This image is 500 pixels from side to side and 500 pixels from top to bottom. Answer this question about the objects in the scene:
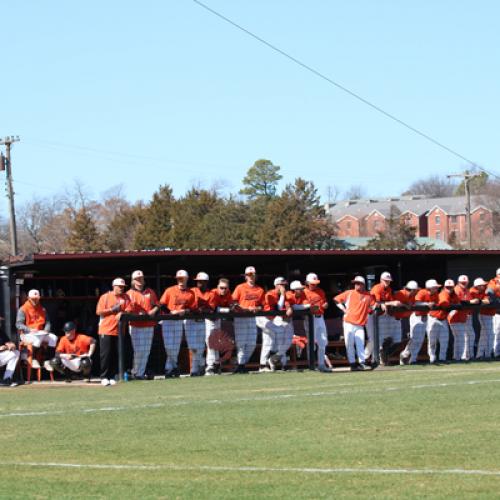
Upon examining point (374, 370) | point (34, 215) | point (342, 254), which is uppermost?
point (34, 215)

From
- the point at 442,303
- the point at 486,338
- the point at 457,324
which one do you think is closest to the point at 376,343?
the point at 442,303

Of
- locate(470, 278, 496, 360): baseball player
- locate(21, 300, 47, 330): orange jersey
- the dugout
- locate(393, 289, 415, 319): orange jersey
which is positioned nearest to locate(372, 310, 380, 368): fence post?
locate(393, 289, 415, 319): orange jersey

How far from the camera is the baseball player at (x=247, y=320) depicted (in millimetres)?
21312

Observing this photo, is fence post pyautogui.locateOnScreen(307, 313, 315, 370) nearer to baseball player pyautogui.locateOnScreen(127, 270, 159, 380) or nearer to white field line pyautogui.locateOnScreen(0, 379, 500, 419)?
baseball player pyautogui.locateOnScreen(127, 270, 159, 380)

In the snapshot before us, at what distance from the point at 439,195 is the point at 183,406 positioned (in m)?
160

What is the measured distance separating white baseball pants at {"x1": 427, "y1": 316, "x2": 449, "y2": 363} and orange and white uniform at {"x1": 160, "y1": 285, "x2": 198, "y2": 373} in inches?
194

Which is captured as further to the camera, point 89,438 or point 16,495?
point 89,438

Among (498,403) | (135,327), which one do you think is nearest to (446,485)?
→ (498,403)

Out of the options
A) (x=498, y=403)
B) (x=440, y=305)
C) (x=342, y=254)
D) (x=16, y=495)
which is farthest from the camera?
(x=342, y=254)

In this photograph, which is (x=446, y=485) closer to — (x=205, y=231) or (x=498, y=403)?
(x=498, y=403)

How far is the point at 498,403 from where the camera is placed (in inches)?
521

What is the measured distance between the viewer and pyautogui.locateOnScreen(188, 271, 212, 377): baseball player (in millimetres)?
20828

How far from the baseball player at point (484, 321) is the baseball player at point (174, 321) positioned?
633 cm

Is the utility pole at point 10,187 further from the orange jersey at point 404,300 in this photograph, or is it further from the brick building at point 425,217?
Answer: the brick building at point 425,217
